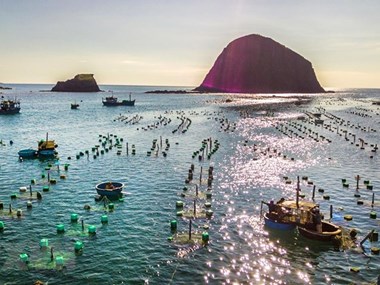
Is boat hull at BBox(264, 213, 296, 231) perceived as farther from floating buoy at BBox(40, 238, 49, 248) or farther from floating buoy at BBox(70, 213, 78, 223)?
floating buoy at BBox(40, 238, 49, 248)

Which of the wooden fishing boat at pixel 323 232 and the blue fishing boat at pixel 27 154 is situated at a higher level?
the blue fishing boat at pixel 27 154

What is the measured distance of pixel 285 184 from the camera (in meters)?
59.8

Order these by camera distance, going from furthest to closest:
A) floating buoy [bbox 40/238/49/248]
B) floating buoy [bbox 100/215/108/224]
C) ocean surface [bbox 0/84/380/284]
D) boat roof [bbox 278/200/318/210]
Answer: floating buoy [bbox 100/215/108/224] → boat roof [bbox 278/200/318/210] → floating buoy [bbox 40/238/49/248] → ocean surface [bbox 0/84/380/284]

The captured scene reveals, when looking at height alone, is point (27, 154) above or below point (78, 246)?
above

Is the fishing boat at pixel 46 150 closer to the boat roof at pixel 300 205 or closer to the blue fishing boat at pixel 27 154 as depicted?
the blue fishing boat at pixel 27 154

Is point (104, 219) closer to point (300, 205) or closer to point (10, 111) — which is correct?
point (300, 205)

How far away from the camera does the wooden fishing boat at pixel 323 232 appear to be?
38125 millimetres

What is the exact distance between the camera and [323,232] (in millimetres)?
38906

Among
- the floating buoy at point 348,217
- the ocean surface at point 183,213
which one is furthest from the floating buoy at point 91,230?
the floating buoy at point 348,217

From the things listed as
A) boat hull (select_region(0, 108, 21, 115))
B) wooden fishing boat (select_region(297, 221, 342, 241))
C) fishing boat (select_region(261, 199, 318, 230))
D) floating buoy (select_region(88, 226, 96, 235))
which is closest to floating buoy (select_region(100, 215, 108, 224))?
floating buoy (select_region(88, 226, 96, 235))

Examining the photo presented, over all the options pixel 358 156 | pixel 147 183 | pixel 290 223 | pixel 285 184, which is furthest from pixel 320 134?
pixel 290 223

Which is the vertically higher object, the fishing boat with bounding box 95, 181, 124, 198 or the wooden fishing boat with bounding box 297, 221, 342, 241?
the fishing boat with bounding box 95, 181, 124, 198

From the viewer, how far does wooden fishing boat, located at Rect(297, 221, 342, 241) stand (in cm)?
3812

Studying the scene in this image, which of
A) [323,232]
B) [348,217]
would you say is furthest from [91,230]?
[348,217]
